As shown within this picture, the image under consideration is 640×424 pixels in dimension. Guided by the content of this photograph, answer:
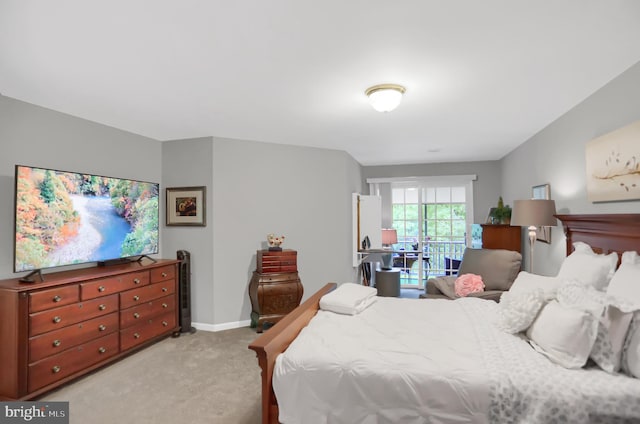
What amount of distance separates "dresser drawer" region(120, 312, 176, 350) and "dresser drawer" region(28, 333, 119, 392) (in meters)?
0.10

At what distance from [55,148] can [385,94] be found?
309 centimetres

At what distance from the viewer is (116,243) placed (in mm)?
3449

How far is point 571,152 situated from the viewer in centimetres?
302

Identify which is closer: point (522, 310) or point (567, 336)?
point (567, 336)

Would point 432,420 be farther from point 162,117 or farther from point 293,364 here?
point 162,117

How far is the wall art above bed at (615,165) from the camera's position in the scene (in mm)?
2100

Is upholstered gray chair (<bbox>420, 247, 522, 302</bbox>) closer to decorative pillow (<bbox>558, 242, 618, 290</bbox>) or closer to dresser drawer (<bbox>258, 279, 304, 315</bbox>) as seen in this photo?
decorative pillow (<bbox>558, 242, 618, 290</bbox>)

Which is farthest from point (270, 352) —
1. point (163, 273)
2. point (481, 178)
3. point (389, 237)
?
point (481, 178)

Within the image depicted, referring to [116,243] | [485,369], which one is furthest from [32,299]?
[485,369]

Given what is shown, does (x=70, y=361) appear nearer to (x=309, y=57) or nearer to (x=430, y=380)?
(x=430, y=380)

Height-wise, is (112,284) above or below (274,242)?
below

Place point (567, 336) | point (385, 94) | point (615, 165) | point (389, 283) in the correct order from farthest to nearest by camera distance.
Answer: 1. point (389, 283)
2. point (385, 94)
3. point (615, 165)
4. point (567, 336)

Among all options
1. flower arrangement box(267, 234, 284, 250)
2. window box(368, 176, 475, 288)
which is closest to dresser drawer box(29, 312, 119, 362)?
flower arrangement box(267, 234, 284, 250)

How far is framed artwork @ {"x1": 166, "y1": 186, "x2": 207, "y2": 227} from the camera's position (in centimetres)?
409
